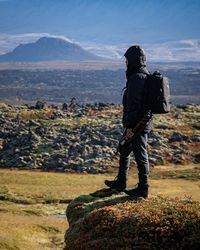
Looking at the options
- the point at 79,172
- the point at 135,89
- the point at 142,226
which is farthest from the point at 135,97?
the point at 79,172

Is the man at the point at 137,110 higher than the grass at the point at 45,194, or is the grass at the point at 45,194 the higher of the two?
the man at the point at 137,110

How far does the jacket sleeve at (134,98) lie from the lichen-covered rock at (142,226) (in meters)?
3.03

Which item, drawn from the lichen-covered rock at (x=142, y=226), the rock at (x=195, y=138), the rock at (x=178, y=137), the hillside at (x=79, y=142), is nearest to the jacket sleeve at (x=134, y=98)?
the lichen-covered rock at (x=142, y=226)

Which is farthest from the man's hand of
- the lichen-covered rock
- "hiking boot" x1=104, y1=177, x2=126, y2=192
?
"hiking boot" x1=104, y1=177, x2=126, y2=192

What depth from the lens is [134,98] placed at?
20578 mm

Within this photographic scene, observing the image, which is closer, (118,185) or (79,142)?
(118,185)

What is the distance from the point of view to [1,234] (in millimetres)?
36031

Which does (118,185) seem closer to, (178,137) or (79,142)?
(79,142)

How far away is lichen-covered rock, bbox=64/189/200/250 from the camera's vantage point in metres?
17.4

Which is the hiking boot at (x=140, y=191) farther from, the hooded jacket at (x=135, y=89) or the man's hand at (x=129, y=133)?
the hooded jacket at (x=135, y=89)

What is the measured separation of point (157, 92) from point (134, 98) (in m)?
0.83

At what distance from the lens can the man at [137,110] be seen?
67.7ft

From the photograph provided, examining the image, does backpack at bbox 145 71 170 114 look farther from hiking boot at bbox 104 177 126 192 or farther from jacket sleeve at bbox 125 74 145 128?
hiking boot at bbox 104 177 126 192

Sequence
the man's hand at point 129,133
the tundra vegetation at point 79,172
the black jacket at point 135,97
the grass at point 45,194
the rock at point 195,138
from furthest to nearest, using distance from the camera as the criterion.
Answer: the rock at point 195,138 → the grass at point 45,194 → the man's hand at point 129,133 → the black jacket at point 135,97 → the tundra vegetation at point 79,172
